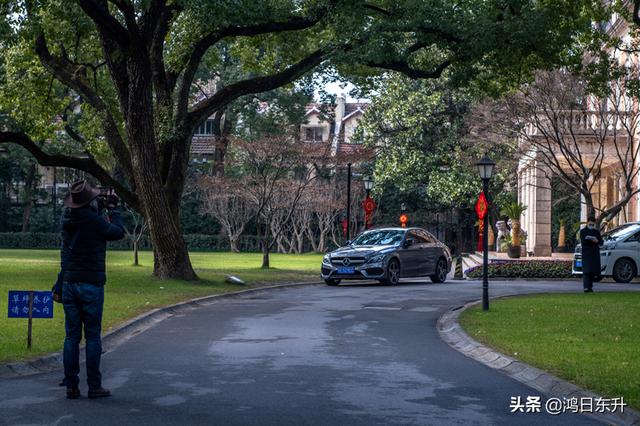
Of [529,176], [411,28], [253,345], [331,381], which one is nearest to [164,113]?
[411,28]

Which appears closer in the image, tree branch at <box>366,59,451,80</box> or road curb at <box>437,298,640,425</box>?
road curb at <box>437,298,640,425</box>

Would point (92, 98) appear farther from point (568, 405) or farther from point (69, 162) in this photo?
point (568, 405)

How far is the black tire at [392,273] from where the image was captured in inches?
1105

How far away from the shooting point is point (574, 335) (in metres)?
14.4

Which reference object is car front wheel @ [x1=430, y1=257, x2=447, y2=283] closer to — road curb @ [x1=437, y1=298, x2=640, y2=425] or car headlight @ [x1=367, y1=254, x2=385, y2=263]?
car headlight @ [x1=367, y1=254, x2=385, y2=263]

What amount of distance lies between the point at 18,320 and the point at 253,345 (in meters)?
4.21

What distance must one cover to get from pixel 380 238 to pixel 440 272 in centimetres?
246

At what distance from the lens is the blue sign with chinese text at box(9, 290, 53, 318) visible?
12234 mm

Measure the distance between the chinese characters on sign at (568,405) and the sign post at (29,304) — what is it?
582cm

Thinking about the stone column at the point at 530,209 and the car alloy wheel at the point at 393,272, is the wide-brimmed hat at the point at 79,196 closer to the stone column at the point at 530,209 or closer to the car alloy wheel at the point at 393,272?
the car alloy wheel at the point at 393,272

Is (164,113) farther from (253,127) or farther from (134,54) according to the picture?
(253,127)

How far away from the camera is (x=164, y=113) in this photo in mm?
25703

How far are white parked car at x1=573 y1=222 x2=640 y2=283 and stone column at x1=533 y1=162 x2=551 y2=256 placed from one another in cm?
1075

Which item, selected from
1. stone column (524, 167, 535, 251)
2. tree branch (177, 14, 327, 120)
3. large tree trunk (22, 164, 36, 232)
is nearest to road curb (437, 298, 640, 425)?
tree branch (177, 14, 327, 120)
